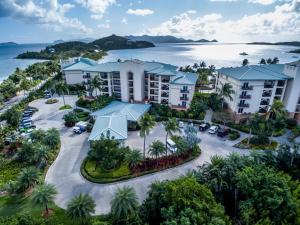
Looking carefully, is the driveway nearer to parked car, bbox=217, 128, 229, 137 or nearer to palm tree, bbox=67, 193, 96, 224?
parked car, bbox=217, 128, 229, 137

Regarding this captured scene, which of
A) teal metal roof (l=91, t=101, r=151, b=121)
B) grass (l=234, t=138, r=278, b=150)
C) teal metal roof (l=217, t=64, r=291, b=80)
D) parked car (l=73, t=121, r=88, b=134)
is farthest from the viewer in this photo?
teal metal roof (l=91, t=101, r=151, b=121)

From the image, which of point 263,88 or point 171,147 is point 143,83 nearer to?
point 171,147

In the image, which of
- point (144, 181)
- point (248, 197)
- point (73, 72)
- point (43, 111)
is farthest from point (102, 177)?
point (73, 72)

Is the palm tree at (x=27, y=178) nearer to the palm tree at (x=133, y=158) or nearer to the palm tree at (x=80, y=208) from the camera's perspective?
the palm tree at (x=80, y=208)

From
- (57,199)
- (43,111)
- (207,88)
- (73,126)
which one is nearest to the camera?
(57,199)

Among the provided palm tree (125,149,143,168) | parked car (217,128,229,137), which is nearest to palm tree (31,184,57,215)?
palm tree (125,149,143,168)

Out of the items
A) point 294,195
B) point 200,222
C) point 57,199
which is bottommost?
point 57,199

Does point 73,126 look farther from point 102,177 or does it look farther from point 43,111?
point 102,177
